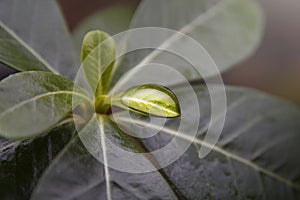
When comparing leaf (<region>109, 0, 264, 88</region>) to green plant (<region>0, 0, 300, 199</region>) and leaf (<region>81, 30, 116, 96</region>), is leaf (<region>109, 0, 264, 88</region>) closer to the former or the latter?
green plant (<region>0, 0, 300, 199</region>)

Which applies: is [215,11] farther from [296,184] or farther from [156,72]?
[296,184]

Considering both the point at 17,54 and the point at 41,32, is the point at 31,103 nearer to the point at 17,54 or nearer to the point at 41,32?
the point at 17,54

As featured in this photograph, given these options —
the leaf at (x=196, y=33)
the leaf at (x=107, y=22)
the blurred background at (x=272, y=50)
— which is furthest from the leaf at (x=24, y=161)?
the blurred background at (x=272, y=50)

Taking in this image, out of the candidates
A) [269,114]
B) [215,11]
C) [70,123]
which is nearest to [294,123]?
[269,114]

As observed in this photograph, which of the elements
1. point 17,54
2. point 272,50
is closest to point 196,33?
point 17,54

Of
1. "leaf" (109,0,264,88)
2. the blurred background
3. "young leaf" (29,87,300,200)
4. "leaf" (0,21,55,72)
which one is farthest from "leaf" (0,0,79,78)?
the blurred background

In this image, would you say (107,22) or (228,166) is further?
(107,22)
